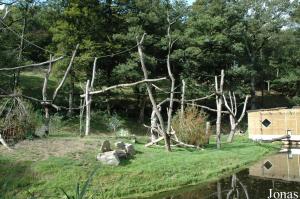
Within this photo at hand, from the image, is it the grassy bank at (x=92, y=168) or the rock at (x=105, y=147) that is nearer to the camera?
the grassy bank at (x=92, y=168)

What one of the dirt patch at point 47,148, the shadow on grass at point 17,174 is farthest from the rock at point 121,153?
the shadow on grass at point 17,174

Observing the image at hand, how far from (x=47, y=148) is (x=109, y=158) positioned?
1895mm

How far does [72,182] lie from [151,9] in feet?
79.8

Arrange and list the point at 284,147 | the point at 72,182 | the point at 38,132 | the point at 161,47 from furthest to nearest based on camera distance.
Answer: the point at 161,47 < the point at 284,147 < the point at 38,132 < the point at 72,182

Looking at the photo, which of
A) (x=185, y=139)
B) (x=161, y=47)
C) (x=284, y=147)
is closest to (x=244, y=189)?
(x=185, y=139)

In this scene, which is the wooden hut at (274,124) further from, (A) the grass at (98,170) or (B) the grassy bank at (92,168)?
(B) the grassy bank at (92,168)

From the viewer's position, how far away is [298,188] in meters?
10.7

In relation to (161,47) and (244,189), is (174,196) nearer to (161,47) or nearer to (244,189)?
(244,189)

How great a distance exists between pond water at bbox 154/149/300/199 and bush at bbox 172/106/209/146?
290cm

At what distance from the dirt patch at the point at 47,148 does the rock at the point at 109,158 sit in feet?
2.61

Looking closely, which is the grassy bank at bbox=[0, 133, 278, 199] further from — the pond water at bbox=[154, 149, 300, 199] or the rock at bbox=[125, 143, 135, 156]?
the pond water at bbox=[154, 149, 300, 199]

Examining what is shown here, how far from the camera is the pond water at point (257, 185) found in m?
10.2

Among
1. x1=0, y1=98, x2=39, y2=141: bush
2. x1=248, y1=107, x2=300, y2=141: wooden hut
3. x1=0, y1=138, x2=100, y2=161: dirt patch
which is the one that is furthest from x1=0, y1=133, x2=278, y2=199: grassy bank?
x1=248, y1=107, x2=300, y2=141: wooden hut

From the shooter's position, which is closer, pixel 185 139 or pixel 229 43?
pixel 185 139
